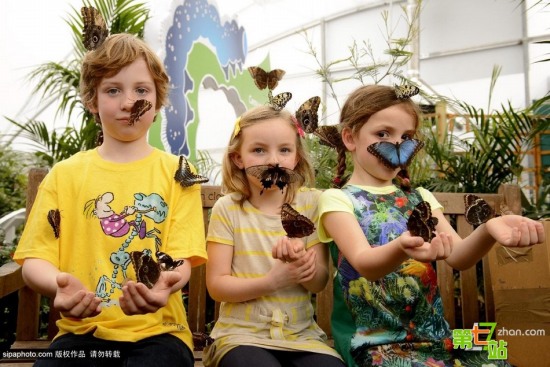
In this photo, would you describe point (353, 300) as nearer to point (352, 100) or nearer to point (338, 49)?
point (352, 100)

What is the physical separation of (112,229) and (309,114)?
76 centimetres

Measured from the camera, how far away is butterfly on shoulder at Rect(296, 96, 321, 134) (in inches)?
74.9

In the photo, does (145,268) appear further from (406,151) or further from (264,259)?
(406,151)

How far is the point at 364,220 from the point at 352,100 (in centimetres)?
44

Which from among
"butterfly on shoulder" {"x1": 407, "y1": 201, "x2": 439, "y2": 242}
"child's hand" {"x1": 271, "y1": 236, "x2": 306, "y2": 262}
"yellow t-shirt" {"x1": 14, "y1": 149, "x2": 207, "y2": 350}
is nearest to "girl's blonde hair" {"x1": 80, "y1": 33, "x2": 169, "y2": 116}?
"yellow t-shirt" {"x1": 14, "y1": 149, "x2": 207, "y2": 350}

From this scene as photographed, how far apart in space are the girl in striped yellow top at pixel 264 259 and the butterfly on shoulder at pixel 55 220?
0.49m

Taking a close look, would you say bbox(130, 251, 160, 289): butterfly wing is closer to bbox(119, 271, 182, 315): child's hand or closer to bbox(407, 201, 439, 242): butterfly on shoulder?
bbox(119, 271, 182, 315): child's hand

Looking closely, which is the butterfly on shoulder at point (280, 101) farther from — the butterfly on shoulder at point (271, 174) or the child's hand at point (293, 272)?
the child's hand at point (293, 272)

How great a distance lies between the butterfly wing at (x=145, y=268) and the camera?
1.32 meters

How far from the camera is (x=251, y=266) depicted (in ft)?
6.09

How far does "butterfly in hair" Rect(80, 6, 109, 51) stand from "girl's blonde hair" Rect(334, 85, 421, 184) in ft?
2.87

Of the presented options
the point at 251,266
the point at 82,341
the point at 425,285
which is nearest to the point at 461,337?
the point at 425,285

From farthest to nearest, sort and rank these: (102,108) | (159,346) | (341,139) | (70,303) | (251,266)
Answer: (341,139) → (251,266) → (102,108) → (159,346) → (70,303)

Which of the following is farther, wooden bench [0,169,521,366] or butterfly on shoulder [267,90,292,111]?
wooden bench [0,169,521,366]
